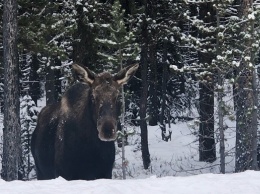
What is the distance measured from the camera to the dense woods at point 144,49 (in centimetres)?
1591

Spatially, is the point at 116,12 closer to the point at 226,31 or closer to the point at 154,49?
the point at 226,31

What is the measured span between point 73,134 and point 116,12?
7957 mm

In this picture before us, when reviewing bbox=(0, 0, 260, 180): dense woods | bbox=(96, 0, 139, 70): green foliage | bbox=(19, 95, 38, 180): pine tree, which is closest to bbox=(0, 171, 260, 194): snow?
bbox=(0, 0, 260, 180): dense woods

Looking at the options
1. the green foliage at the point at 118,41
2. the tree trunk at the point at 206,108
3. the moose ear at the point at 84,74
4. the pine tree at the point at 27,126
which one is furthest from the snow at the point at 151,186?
the pine tree at the point at 27,126

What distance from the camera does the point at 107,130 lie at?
32.9ft

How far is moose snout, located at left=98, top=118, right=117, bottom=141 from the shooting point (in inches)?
393

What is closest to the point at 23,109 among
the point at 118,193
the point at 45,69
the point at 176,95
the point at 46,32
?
the point at 45,69

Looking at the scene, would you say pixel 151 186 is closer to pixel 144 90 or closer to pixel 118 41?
pixel 118 41

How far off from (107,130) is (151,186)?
10.0ft

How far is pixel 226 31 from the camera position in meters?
17.7

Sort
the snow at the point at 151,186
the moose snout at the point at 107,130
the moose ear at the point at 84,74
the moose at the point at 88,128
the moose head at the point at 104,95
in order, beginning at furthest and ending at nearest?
the moose ear at the point at 84,74 < the moose at the point at 88,128 < the moose head at the point at 104,95 < the moose snout at the point at 107,130 < the snow at the point at 151,186

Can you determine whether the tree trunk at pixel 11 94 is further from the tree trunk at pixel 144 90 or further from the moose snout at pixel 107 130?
the tree trunk at pixel 144 90

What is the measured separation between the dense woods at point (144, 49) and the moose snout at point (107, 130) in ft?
19.9

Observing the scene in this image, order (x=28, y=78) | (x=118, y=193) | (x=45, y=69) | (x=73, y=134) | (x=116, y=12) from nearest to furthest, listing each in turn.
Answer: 1. (x=118, y=193)
2. (x=73, y=134)
3. (x=116, y=12)
4. (x=45, y=69)
5. (x=28, y=78)
